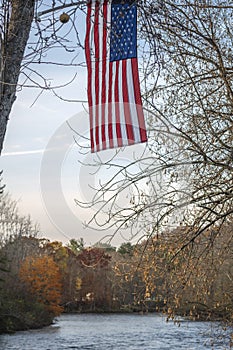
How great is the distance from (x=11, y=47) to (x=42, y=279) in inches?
1021

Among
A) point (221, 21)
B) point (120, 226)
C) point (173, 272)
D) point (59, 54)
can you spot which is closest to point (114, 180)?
point (120, 226)

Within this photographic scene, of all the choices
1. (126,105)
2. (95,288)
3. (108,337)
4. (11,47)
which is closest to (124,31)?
(126,105)

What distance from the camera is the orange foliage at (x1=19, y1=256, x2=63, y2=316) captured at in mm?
27688

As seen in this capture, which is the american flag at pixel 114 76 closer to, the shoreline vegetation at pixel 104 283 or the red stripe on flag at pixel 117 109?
the red stripe on flag at pixel 117 109

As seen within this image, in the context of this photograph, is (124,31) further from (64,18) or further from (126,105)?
(64,18)

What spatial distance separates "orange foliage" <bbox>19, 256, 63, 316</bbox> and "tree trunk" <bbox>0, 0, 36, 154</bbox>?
A: 25521 millimetres

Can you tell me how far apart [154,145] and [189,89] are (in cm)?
89

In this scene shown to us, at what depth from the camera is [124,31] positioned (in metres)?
3.64

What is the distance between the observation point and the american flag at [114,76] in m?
3.58

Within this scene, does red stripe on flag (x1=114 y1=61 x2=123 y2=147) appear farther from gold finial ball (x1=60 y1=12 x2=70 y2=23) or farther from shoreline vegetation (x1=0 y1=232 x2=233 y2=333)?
shoreline vegetation (x1=0 y1=232 x2=233 y2=333)

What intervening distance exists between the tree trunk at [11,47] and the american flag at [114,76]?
62 cm

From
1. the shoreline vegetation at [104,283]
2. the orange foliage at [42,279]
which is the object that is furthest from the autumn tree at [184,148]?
the orange foliage at [42,279]

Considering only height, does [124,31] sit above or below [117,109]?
above

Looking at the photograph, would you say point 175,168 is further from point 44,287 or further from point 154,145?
point 44,287
